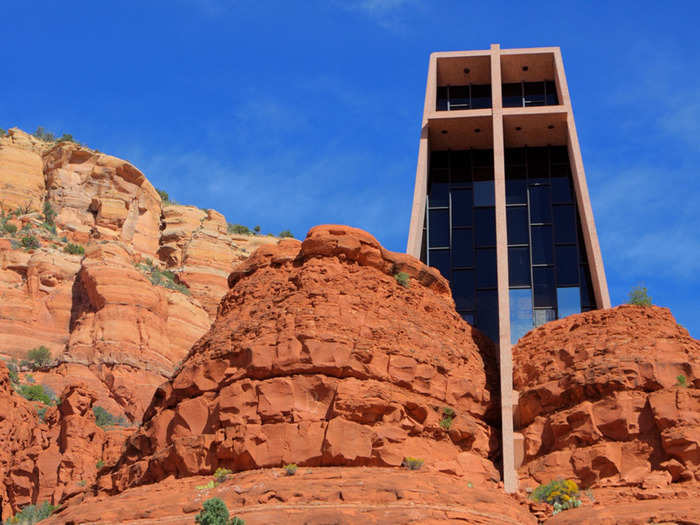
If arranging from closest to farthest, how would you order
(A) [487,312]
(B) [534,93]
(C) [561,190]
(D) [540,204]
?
(A) [487,312] → (D) [540,204] → (C) [561,190] → (B) [534,93]

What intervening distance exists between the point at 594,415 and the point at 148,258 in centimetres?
6556

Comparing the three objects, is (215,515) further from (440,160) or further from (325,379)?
(440,160)

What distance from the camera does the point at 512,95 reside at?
46969 mm

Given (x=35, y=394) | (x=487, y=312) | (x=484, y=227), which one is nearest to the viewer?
(x=487, y=312)

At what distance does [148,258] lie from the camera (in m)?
91.6

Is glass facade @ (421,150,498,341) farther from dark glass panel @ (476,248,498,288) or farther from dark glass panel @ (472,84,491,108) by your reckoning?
dark glass panel @ (472,84,491,108)

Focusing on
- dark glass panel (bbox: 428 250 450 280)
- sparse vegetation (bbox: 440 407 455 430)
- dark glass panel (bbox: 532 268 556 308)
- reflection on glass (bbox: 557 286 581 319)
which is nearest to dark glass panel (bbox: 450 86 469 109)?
dark glass panel (bbox: 428 250 450 280)

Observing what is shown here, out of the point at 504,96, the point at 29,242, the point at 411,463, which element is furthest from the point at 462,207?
the point at 29,242

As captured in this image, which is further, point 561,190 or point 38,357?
point 38,357

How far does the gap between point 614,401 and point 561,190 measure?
54.3 feet

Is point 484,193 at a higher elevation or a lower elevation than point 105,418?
higher

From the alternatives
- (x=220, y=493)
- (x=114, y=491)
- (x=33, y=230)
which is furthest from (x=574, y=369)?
(x=33, y=230)

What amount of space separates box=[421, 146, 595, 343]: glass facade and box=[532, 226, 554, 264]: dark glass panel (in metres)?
0.04

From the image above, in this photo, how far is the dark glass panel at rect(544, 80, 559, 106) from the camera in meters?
46.3
